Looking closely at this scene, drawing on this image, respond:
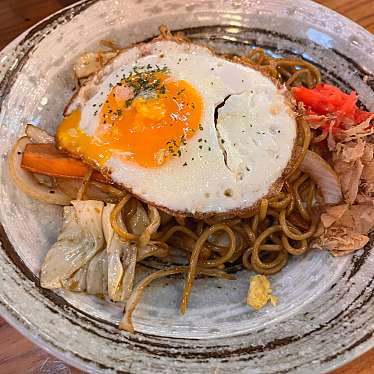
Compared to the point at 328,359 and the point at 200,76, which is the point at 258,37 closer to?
the point at 200,76

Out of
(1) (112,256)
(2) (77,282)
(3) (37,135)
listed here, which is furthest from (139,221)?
(3) (37,135)

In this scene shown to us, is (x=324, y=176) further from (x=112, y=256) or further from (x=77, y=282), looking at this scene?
(x=77, y=282)

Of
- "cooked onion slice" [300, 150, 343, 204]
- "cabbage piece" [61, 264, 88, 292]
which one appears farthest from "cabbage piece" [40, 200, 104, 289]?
"cooked onion slice" [300, 150, 343, 204]

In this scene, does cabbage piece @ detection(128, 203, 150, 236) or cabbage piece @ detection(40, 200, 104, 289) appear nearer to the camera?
cabbage piece @ detection(40, 200, 104, 289)

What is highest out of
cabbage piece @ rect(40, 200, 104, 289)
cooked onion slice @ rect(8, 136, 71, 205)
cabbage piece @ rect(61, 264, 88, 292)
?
cooked onion slice @ rect(8, 136, 71, 205)

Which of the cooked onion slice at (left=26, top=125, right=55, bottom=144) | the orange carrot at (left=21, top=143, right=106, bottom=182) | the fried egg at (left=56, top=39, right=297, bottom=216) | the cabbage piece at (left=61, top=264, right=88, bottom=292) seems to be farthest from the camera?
the cooked onion slice at (left=26, top=125, right=55, bottom=144)

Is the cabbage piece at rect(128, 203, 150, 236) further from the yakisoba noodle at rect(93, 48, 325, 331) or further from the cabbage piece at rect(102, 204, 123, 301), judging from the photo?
the cabbage piece at rect(102, 204, 123, 301)

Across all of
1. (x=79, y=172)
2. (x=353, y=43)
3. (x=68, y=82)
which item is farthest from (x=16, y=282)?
(x=353, y=43)

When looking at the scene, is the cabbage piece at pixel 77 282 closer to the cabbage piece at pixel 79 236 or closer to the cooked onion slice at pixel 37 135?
the cabbage piece at pixel 79 236
